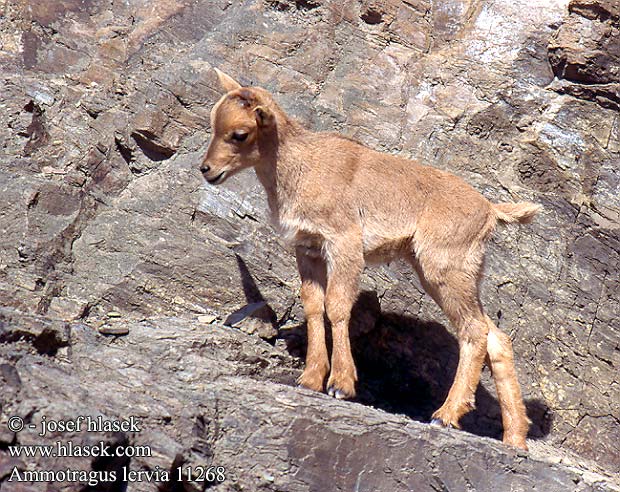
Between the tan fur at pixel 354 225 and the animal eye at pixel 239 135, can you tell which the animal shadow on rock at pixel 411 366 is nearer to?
the tan fur at pixel 354 225

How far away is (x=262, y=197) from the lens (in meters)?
11.4

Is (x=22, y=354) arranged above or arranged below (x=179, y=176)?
below

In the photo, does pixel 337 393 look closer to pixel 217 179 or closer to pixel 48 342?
pixel 217 179

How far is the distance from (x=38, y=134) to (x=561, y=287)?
678 centimetres

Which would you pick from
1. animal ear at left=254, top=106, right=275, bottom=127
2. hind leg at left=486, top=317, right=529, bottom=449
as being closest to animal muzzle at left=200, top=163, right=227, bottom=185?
animal ear at left=254, top=106, right=275, bottom=127

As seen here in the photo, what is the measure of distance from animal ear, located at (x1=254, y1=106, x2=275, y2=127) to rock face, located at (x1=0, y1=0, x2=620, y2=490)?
4.56ft

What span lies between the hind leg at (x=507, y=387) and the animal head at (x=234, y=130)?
11.0ft

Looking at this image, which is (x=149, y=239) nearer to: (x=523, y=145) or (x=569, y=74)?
(x=523, y=145)

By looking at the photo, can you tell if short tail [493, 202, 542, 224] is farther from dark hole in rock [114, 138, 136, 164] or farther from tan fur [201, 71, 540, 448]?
dark hole in rock [114, 138, 136, 164]

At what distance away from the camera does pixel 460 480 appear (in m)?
8.44

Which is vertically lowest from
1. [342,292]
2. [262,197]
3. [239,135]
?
[342,292]

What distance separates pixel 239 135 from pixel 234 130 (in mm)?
77

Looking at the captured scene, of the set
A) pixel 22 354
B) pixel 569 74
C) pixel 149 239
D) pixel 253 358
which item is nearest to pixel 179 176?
pixel 149 239

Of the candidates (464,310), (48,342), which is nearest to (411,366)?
(464,310)
